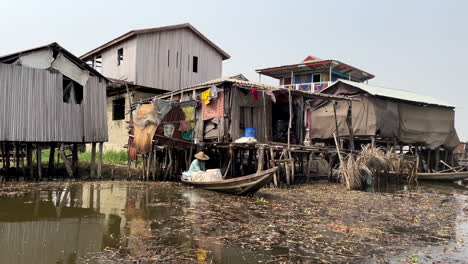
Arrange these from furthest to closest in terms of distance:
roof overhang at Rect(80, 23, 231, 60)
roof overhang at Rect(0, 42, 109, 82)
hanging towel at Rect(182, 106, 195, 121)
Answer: roof overhang at Rect(80, 23, 231, 60) < hanging towel at Rect(182, 106, 195, 121) < roof overhang at Rect(0, 42, 109, 82)

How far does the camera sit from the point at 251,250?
6.13 m

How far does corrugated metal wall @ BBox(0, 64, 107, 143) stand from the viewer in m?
13.6

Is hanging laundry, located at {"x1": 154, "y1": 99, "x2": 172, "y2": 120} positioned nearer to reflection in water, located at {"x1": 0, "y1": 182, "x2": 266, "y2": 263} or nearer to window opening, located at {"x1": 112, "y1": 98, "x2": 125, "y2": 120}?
reflection in water, located at {"x1": 0, "y1": 182, "x2": 266, "y2": 263}

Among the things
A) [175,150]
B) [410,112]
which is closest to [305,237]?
[175,150]

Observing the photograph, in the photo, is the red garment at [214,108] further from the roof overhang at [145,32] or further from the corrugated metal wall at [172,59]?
the roof overhang at [145,32]

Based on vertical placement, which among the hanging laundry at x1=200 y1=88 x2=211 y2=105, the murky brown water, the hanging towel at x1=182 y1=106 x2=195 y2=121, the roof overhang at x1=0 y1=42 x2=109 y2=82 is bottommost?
the murky brown water

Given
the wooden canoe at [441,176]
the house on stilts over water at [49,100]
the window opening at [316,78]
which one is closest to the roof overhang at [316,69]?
the window opening at [316,78]

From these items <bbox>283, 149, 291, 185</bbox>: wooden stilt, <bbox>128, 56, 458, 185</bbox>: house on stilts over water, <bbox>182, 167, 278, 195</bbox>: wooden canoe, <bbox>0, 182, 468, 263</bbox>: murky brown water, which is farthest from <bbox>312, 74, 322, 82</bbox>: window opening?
<bbox>182, 167, 278, 195</bbox>: wooden canoe

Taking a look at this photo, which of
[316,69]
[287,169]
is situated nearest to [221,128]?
[287,169]

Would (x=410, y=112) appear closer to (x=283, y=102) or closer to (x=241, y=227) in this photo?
(x=283, y=102)

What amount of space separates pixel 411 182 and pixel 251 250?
14.2m

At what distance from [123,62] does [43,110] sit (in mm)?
8448

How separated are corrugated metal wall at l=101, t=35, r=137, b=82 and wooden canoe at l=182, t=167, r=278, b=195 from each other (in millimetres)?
11604

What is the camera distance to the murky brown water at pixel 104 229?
5875 mm
